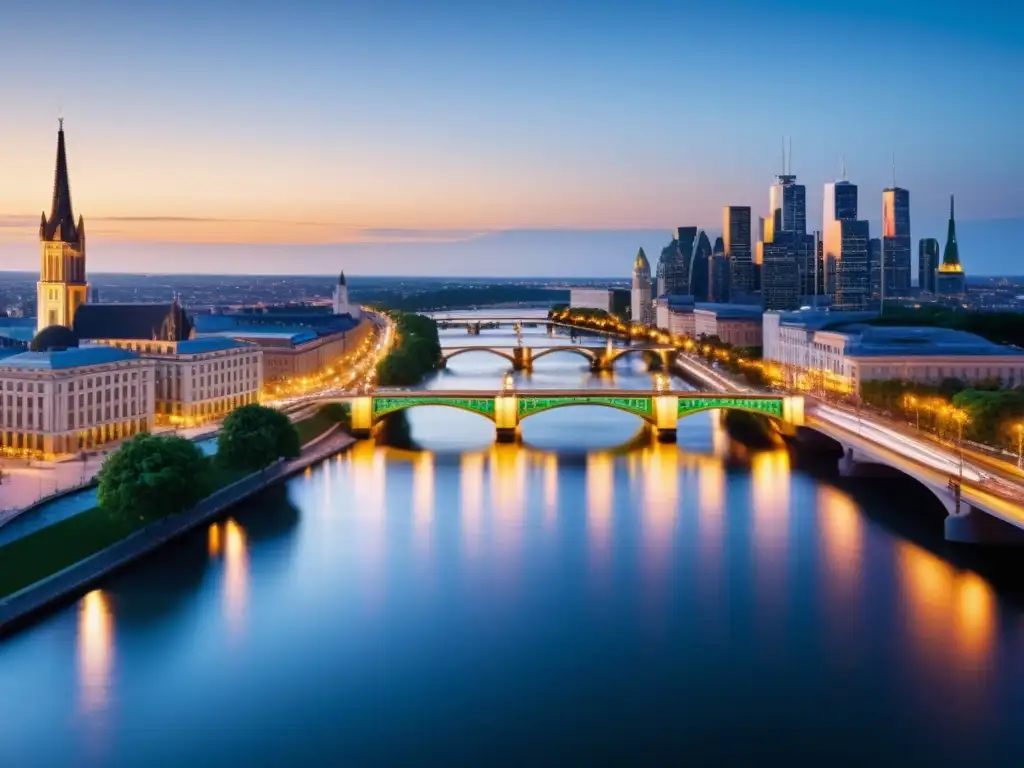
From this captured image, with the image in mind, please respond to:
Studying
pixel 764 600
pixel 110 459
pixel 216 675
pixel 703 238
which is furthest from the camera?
pixel 703 238

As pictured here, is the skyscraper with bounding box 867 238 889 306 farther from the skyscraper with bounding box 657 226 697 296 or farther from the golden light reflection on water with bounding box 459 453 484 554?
the golden light reflection on water with bounding box 459 453 484 554

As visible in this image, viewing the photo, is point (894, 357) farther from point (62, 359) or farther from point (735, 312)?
point (735, 312)

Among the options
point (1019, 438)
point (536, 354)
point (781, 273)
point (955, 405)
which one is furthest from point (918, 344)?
point (781, 273)

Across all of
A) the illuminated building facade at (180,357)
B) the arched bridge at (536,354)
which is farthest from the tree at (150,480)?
the arched bridge at (536,354)

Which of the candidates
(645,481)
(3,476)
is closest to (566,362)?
(645,481)

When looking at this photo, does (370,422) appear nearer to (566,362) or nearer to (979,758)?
(979,758)

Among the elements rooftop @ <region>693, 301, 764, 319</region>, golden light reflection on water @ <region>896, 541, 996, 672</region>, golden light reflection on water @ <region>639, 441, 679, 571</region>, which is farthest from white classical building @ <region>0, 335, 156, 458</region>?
rooftop @ <region>693, 301, 764, 319</region>

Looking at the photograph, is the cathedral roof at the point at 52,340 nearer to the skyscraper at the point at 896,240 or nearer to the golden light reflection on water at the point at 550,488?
the golden light reflection on water at the point at 550,488
